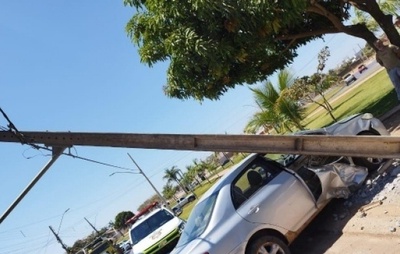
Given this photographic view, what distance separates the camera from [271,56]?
1368 cm

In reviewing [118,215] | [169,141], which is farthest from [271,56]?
[118,215]

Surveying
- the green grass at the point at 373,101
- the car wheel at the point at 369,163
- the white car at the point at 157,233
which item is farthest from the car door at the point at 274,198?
the green grass at the point at 373,101

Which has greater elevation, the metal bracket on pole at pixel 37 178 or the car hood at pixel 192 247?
the metal bracket on pole at pixel 37 178

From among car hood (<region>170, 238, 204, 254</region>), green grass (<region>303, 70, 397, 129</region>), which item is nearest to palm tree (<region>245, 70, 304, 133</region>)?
green grass (<region>303, 70, 397, 129</region>)

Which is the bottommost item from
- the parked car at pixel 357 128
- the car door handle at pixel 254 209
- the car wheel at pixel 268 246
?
the car wheel at pixel 268 246

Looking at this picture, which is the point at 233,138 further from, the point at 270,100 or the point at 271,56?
the point at 270,100

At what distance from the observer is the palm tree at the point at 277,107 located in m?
19.0

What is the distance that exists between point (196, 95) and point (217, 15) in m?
3.04

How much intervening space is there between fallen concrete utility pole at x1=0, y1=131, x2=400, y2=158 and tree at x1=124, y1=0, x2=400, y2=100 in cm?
492

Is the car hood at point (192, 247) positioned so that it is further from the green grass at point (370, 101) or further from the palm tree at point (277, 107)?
the palm tree at point (277, 107)

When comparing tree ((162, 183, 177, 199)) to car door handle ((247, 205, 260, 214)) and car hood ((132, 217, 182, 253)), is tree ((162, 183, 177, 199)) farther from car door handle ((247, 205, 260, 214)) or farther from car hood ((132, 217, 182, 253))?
car door handle ((247, 205, 260, 214))

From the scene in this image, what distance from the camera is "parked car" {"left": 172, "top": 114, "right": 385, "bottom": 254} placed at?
18.8ft

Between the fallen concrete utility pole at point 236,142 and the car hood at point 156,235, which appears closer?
the fallen concrete utility pole at point 236,142

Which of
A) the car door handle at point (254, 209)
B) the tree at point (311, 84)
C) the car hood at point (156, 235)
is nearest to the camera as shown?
the car door handle at point (254, 209)
